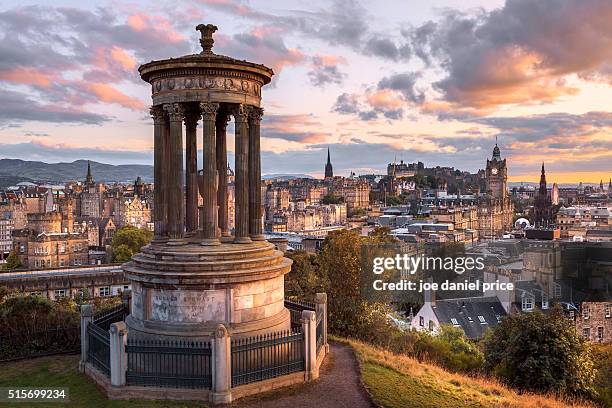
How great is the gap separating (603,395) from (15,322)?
2541 centimetres

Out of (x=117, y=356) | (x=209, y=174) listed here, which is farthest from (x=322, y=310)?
(x=117, y=356)

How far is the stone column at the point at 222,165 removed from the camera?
65.4ft

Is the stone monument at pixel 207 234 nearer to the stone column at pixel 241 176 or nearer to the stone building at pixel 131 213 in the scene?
the stone column at pixel 241 176

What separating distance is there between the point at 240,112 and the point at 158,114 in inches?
107

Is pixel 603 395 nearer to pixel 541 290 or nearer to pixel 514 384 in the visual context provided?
pixel 514 384

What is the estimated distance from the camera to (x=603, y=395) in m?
25.6

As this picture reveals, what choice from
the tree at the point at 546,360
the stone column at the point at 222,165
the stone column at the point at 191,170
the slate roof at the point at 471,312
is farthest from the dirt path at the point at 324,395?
the slate roof at the point at 471,312

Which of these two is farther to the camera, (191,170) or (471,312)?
(471,312)

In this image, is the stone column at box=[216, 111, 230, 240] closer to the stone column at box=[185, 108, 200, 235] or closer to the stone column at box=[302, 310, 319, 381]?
the stone column at box=[185, 108, 200, 235]

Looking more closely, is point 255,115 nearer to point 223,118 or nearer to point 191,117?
point 223,118

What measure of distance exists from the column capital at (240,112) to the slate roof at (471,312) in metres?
38.9

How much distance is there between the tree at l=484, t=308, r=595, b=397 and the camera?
23.1 meters

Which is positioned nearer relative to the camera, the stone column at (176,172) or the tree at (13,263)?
the stone column at (176,172)

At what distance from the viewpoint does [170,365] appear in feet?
49.5
